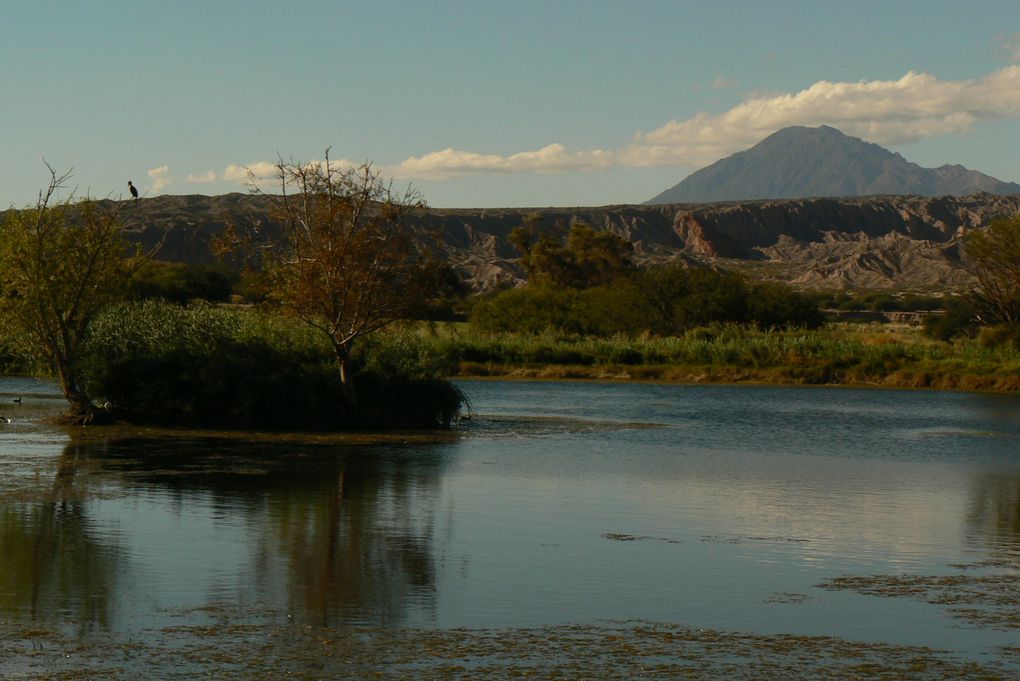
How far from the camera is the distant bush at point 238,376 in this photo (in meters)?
33.9

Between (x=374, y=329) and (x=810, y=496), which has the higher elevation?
(x=374, y=329)

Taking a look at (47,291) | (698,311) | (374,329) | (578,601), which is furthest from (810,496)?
(698,311)

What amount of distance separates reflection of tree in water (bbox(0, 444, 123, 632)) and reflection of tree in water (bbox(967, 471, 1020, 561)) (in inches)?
439

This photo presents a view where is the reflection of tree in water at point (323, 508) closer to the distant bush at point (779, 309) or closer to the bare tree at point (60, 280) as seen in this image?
the bare tree at point (60, 280)

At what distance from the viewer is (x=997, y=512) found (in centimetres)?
2316

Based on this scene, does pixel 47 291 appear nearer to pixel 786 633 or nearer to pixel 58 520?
pixel 58 520

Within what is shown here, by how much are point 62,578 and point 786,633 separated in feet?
24.5

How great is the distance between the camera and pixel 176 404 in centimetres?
3391

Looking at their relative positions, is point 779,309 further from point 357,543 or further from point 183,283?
point 357,543

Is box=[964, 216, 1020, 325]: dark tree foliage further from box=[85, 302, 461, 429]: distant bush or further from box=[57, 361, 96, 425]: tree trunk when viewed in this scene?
box=[57, 361, 96, 425]: tree trunk

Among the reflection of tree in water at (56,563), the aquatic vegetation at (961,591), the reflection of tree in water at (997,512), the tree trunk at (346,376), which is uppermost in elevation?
the tree trunk at (346,376)

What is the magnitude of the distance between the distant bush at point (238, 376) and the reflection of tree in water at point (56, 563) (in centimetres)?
1180

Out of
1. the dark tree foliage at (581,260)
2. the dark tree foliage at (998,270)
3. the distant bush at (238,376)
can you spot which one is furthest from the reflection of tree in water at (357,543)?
the dark tree foliage at (581,260)

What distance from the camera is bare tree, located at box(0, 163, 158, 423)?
1315 inches
